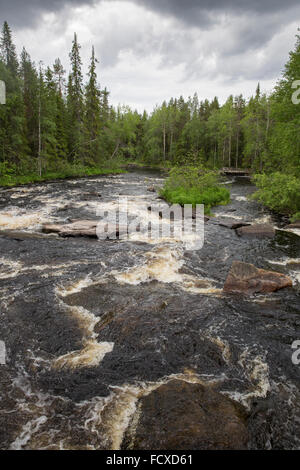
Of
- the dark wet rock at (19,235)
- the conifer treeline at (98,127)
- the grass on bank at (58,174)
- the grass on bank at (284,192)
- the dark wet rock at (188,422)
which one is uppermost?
the conifer treeline at (98,127)

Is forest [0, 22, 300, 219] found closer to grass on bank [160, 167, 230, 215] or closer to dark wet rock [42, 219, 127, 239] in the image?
grass on bank [160, 167, 230, 215]

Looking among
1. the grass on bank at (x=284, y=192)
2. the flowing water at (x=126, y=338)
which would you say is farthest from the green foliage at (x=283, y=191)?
the flowing water at (x=126, y=338)

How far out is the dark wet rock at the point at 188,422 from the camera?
→ 3.72m

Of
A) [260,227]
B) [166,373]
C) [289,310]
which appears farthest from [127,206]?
[166,373]

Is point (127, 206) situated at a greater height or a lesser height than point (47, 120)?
lesser

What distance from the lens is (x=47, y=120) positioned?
105ft

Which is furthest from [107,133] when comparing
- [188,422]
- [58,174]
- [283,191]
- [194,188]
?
[188,422]

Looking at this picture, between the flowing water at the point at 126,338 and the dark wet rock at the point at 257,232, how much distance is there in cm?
204

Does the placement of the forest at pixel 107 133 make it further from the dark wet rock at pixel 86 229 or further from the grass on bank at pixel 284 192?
the dark wet rock at pixel 86 229

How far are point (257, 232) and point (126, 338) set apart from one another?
10.6 metres

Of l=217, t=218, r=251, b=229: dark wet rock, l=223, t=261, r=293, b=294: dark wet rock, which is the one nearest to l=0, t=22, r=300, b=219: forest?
l=217, t=218, r=251, b=229: dark wet rock

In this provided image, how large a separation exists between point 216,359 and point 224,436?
1800 mm

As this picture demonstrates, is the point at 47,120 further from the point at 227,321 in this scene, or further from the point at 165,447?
the point at 165,447

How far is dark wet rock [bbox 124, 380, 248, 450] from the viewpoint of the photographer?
146 inches
